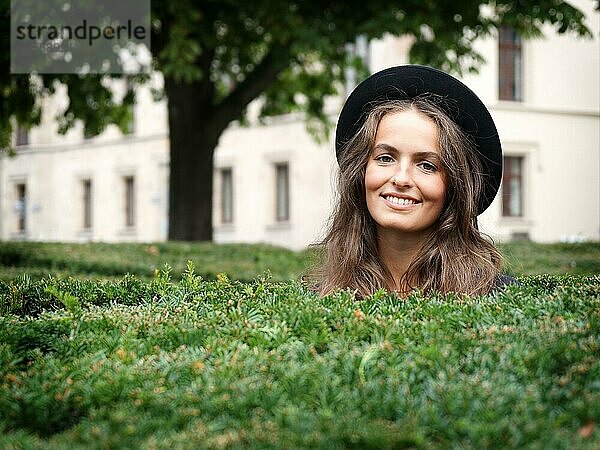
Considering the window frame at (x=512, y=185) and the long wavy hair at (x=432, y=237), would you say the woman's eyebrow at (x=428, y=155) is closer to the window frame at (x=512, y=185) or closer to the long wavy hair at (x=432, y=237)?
the long wavy hair at (x=432, y=237)

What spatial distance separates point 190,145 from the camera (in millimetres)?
18578

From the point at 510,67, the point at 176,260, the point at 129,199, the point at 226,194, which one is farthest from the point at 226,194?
the point at 176,260

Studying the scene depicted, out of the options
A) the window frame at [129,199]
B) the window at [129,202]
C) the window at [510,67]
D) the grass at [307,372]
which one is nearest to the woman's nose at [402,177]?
the grass at [307,372]

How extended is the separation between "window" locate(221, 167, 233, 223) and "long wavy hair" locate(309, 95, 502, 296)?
36940 mm

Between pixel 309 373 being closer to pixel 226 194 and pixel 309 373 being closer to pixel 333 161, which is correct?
pixel 333 161

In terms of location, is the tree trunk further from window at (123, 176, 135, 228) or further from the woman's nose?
window at (123, 176, 135, 228)

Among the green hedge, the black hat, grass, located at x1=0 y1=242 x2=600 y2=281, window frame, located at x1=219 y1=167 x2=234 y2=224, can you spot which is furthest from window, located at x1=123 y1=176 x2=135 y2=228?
the green hedge

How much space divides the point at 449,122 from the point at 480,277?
0.57m

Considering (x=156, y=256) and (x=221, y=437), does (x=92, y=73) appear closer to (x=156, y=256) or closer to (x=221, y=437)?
(x=156, y=256)

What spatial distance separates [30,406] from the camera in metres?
2.34

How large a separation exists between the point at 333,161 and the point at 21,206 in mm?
25887

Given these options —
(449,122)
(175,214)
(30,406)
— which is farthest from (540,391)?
(175,214)

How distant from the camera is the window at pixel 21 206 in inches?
2026

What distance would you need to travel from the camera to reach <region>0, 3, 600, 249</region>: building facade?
34.4 metres
